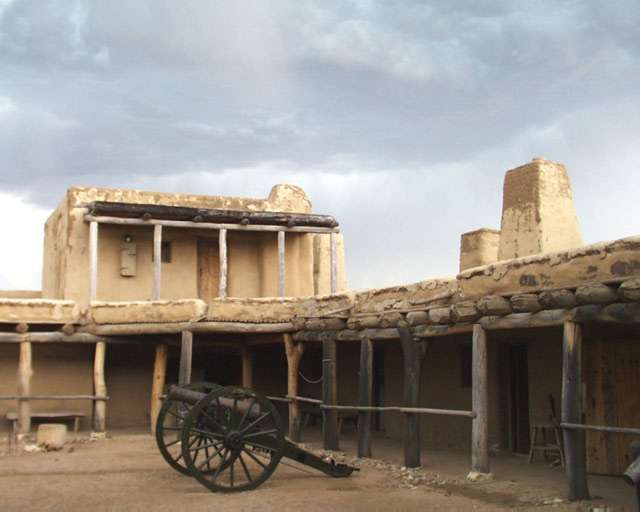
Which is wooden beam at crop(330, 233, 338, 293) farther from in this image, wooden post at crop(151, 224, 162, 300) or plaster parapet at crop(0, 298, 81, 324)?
plaster parapet at crop(0, 298, 81, 324)

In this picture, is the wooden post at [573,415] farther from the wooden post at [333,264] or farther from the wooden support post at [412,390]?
the wooden post at [333,264]

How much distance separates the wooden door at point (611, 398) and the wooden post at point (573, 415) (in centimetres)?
227

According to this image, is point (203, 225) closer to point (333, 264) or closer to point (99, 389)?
point (333, 264)

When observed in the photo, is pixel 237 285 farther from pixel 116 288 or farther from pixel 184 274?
pixel 116 288

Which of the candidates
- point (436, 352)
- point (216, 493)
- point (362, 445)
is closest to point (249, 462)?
point (362, 445)

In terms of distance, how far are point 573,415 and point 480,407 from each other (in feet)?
5.99

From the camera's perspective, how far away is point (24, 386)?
1717cm

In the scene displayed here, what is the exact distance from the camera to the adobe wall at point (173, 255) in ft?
68.3

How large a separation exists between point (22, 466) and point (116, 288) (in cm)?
812

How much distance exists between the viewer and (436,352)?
16.0 metres

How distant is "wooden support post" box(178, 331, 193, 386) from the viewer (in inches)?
661

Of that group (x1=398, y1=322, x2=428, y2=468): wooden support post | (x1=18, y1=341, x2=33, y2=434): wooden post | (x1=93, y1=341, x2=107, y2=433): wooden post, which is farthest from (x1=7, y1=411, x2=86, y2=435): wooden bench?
(x1=398, y1=322, x2=428, y2=468): wooden support post

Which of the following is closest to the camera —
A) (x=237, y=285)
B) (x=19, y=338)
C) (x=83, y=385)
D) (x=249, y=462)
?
(x=249, y=462)

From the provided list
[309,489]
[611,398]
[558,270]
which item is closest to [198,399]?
[309,489]
